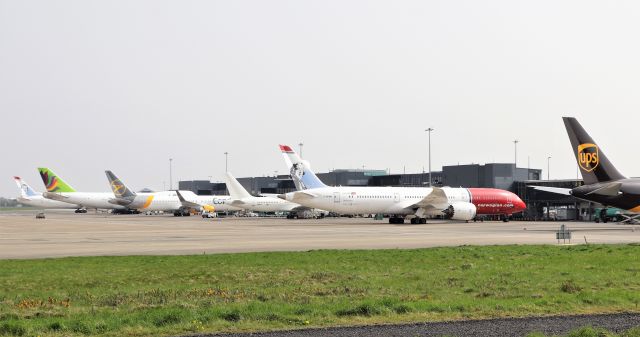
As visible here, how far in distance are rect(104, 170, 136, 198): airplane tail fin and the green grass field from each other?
351 ft

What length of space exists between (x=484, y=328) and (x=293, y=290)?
673cm

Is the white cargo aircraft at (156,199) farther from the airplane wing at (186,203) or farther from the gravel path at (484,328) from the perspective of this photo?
the gravel path at (484,328)

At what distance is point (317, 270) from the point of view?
24.7 m

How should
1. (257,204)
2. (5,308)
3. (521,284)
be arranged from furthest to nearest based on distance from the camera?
(257,204)
(521,284)
(5,308)

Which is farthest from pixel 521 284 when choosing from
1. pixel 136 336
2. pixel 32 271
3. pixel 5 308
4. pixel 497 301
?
pixel 32 271

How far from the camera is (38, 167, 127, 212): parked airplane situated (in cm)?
13900

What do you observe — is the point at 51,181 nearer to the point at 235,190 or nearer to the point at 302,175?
the point at 235,190

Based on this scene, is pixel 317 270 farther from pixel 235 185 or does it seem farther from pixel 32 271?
pixel 235 185

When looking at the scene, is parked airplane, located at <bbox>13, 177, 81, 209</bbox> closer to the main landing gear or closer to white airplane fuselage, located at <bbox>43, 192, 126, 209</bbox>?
white airplane fuselage, located at <bbox>43, 192, 126, 209</bbox>

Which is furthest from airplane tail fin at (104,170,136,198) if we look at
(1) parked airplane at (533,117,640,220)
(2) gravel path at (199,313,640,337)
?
(2) gravel path at (199,313,640,337)

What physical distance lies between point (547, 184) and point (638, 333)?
10117 centimetres

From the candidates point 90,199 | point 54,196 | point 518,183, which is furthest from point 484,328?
point 90,199

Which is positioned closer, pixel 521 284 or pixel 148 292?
pixel 148 292

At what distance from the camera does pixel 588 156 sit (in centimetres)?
5575
